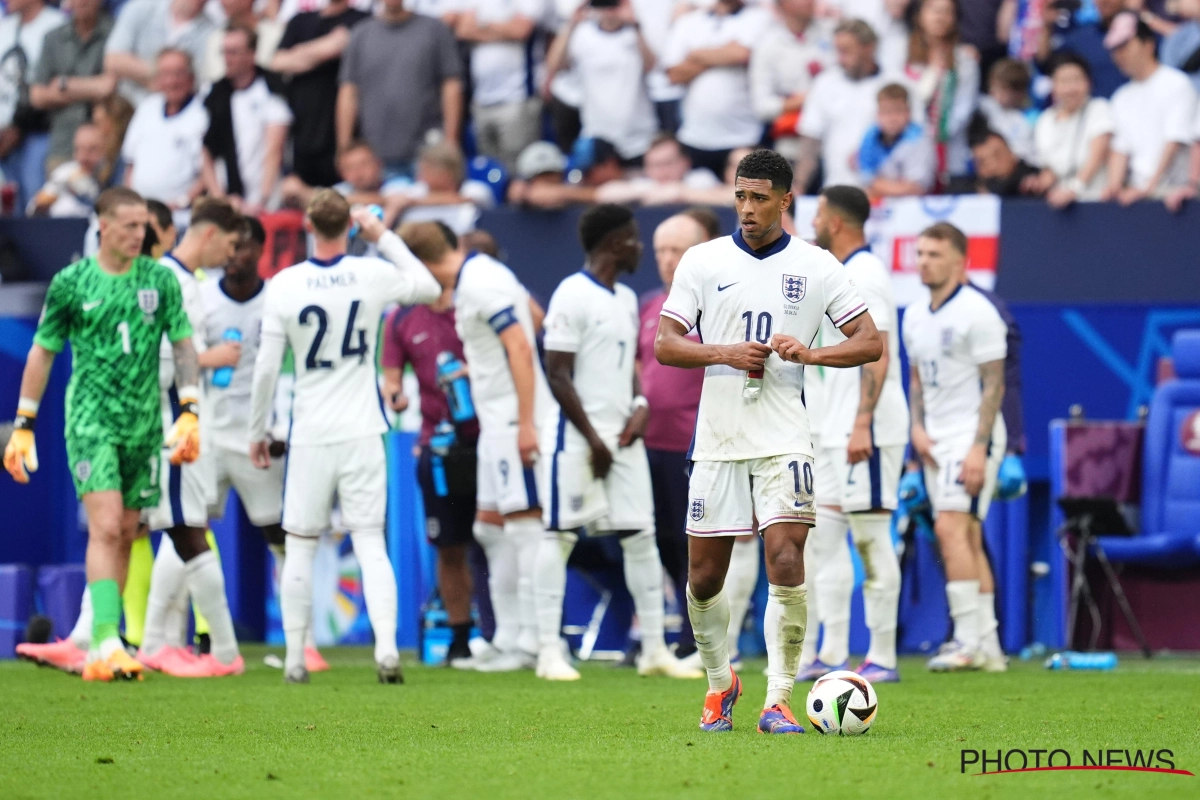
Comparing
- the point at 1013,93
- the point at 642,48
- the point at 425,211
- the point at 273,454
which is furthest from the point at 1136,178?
the point at 273,454

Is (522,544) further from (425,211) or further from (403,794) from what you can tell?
(403,794)

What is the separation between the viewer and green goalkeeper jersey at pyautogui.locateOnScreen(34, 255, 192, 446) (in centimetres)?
934

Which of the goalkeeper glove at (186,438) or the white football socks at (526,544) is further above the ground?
the goalkeeper glove at (186,438)

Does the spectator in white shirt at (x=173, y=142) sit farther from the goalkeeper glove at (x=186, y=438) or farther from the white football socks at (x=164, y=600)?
the goalkeeper glove at (x=186, y=438)

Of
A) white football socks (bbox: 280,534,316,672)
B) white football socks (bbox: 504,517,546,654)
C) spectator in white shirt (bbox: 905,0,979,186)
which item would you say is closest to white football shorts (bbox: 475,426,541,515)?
white football socks (bbox: 504,517,546,654)

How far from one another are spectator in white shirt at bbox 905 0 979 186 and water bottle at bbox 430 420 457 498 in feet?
15.5

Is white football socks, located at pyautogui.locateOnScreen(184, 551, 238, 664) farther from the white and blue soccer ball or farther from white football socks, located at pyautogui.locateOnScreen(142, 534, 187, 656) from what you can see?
the white and blue soccer ball

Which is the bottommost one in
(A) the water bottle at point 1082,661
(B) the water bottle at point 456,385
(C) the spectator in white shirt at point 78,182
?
(A) the water bottle at point 1082,661

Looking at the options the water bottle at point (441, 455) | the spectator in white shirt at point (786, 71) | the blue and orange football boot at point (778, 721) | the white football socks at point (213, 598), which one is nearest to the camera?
the blue and orange football boot at point (778, 721)

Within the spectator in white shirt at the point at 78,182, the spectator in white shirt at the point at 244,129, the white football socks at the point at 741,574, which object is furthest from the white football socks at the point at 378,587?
the spectator in white shirt at the point at 78,182

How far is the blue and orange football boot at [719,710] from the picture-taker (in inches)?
272

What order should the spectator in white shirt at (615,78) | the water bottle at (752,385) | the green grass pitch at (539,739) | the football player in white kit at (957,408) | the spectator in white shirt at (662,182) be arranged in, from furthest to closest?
the spectator in white shirt at (615,78)
the spectator in white shirt at (662,182)
the football player in white kit at (957,408)
the water bottle at (752,385)
the green grass pitch at (539,739)

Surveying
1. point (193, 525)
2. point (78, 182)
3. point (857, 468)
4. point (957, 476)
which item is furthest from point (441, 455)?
point (78, 182)

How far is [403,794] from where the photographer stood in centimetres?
520
